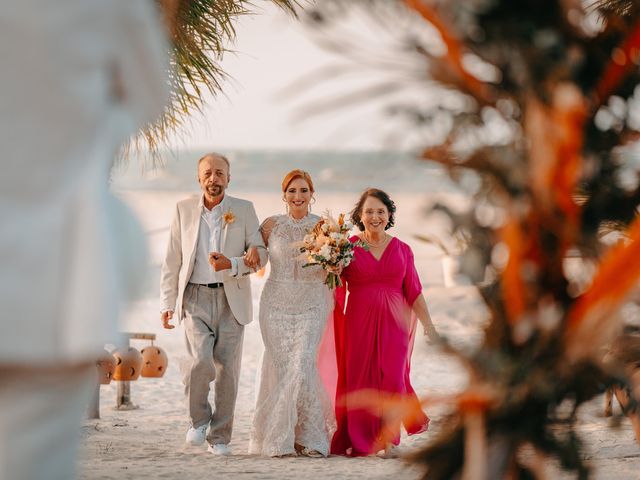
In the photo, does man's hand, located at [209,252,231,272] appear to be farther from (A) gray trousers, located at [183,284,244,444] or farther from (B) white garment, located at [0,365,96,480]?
(B) white garment, located at [0,365,96,480]

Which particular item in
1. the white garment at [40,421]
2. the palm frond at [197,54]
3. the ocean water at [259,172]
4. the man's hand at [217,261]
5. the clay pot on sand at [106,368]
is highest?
the ocean water at [259,172]

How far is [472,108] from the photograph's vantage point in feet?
10.6

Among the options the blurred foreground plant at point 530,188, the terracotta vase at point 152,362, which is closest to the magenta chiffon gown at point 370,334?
the terracotta vase at point 152,362

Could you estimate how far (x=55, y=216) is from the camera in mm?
1870

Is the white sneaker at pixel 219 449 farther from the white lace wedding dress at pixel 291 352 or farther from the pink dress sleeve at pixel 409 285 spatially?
the pink dress sleeve at pixel 409 285

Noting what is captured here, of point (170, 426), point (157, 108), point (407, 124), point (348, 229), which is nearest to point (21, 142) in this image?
point (157, 108)

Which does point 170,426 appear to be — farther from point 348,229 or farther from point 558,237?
point 558,237

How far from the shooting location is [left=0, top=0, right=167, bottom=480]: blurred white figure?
182 centimetres

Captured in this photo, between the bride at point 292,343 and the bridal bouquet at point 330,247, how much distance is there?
150 millimetres

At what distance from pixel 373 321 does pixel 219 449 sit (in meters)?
1.71

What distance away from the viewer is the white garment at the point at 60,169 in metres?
1.81

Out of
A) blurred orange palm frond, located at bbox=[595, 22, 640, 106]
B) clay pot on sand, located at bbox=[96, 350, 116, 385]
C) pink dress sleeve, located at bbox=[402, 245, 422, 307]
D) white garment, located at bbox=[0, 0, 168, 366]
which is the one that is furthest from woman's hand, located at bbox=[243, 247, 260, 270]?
white garment, located at bbox=[0, 0, 168, 366]

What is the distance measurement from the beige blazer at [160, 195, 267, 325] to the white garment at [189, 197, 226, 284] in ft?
0.14

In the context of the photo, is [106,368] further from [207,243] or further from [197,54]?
[197,54]
